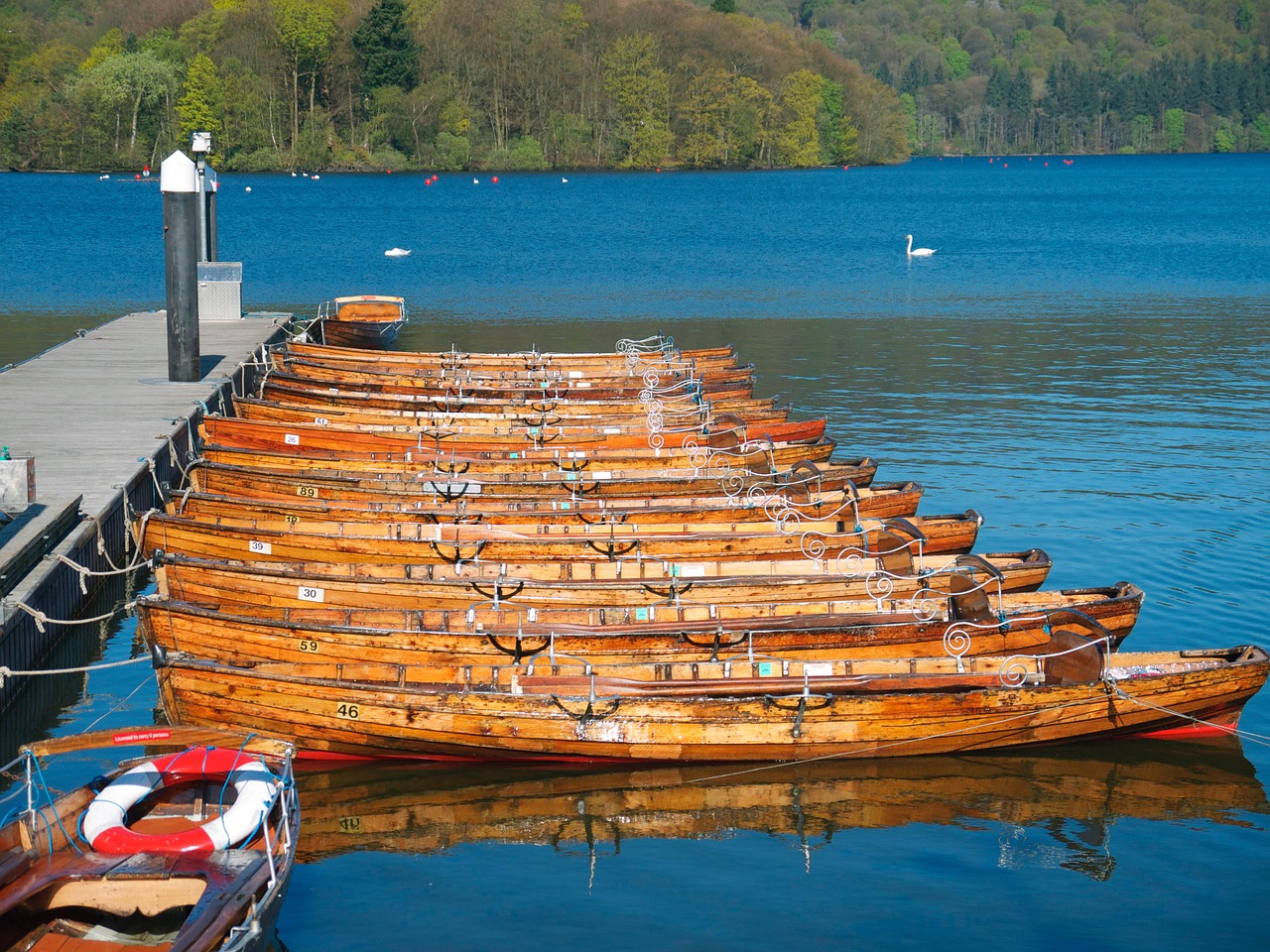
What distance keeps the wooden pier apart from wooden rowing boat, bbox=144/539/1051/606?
1.36 meters

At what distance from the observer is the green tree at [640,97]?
140750 mm

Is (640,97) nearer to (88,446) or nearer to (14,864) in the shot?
(88,446)

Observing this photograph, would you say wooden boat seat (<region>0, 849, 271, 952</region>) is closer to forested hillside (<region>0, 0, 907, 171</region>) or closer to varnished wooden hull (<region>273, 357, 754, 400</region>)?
varnished wooden hull (<region>273, 357, 754, 400</region>)

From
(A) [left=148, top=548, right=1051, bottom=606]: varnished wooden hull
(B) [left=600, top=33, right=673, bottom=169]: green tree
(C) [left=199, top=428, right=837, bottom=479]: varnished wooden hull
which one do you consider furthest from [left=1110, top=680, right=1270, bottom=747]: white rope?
(B) [left=600, top=33, right=673, bottom=169]: green tree

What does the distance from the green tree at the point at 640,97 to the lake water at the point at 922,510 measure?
67922mm

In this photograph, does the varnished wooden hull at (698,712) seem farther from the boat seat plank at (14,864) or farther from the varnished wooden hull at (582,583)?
the boat seat plank at (14,864)

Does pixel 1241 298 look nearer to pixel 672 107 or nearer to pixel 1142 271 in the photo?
pixel 1142 271

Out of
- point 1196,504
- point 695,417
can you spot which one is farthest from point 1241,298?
point 695,417

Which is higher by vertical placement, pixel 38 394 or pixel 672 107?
pixel 672 107

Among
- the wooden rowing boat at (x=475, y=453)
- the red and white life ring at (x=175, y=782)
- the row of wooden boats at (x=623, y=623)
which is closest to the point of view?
the red and white life ring at (x=175, y=782)

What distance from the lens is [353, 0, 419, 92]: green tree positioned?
426 feet

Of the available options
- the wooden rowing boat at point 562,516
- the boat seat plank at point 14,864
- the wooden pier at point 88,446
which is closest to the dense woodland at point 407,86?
the wooden pier at point 88,446

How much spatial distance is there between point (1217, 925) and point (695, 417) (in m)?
13.9

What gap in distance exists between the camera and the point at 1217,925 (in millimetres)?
11828
